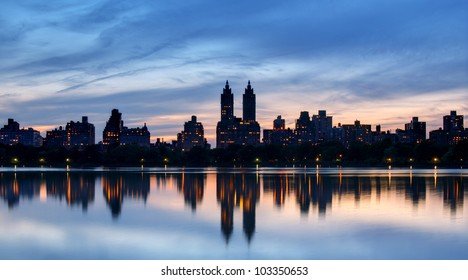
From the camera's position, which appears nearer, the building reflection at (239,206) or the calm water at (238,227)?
the calm water at (238,227)

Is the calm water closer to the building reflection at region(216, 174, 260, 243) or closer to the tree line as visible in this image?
the building reflection at region(216, 174, 260, 243)

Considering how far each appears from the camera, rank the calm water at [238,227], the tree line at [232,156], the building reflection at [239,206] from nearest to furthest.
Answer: the calm water at [238,227] → the building reflection at [239,206] → the tree line at [232,156]

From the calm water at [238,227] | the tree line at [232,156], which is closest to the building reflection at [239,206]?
the calm water at [238,227]

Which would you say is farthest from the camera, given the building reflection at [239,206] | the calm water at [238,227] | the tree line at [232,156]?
the tree line at [232,156]

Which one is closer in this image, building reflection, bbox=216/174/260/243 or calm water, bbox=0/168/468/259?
calm water, bbox=0/168/468/259

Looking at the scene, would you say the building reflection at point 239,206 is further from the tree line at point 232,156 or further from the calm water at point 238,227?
the tree line at point 232,156

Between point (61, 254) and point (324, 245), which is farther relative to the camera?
point (324, 245)

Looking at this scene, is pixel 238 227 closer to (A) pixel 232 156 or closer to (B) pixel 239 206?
(B) pixel 239 206

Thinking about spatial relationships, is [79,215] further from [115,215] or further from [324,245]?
[324,245]

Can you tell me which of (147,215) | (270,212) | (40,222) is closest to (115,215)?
(147,215)

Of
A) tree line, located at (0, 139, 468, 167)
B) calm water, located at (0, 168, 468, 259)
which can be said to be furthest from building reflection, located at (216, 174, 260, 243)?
tree line, located at (0, 139, 468, 167)

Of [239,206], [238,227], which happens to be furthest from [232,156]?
[238,227]
